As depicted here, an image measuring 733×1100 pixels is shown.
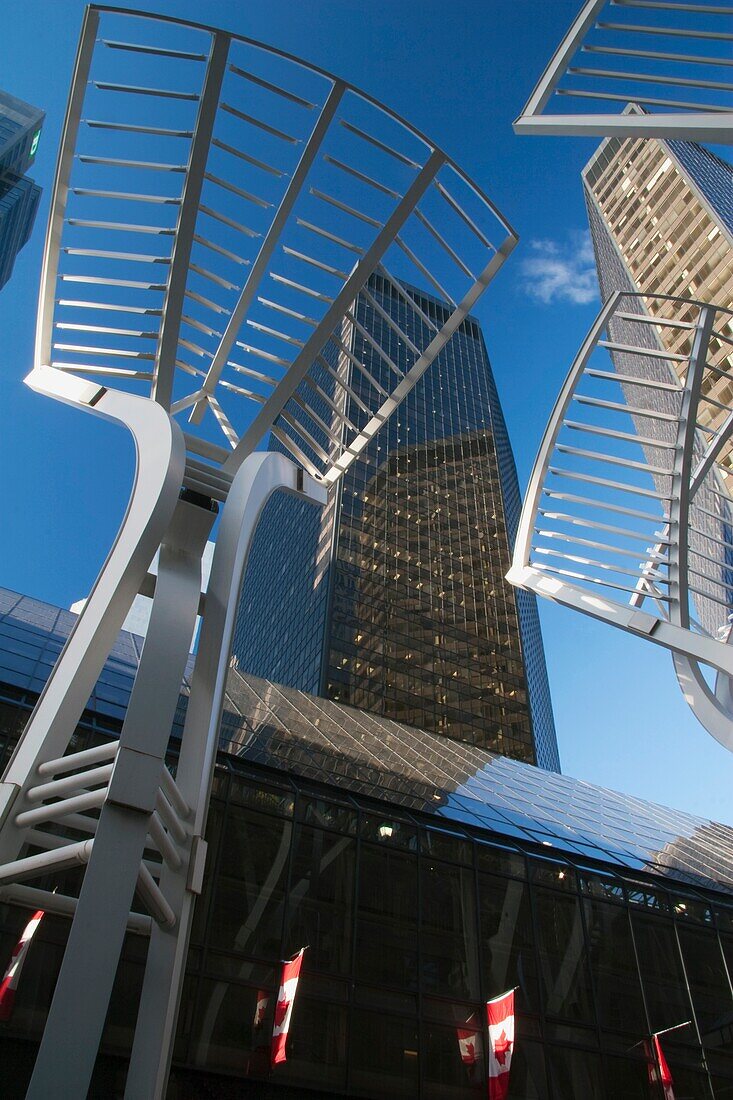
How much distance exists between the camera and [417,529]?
8500 cm

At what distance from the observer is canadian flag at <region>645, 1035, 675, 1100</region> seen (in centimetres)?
1560

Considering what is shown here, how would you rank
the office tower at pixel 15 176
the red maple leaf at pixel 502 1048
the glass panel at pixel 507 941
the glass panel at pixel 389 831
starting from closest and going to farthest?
the red maple leaf at pixel 502 1048 < the glass panel at pixel 507 941 < the glass panel at pixel 389 831 < the office tower at pixel 15 176

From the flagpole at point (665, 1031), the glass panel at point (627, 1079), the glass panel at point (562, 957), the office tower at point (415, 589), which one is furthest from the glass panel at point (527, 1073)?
the office tower at point (415, 589)

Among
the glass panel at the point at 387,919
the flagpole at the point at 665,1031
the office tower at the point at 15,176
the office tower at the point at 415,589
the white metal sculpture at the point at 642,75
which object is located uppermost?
the office tower at the point at 15,176

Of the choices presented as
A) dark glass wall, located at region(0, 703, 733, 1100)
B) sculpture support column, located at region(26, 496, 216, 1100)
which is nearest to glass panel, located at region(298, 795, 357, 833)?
dark glass wall, located at region(0, 703, 733, 1100)

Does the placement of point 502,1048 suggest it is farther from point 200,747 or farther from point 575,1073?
point 200,747

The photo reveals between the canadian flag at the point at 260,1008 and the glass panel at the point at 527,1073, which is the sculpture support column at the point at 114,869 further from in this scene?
the glass panel at the point at 527,1073

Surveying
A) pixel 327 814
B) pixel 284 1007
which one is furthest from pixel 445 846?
pixel 284 1007

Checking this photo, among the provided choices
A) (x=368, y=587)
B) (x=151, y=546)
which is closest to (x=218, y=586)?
(x=151, y=546)

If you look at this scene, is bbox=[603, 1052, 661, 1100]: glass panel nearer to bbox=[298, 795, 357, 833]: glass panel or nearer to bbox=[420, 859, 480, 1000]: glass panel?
bbox=[420, 859, 480, 1000]: glass panel

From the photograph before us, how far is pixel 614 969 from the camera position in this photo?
17.3m

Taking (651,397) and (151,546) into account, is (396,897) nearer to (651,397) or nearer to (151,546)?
(151,546)

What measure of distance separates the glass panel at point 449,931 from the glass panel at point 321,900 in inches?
63.0

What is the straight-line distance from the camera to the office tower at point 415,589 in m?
72.2
